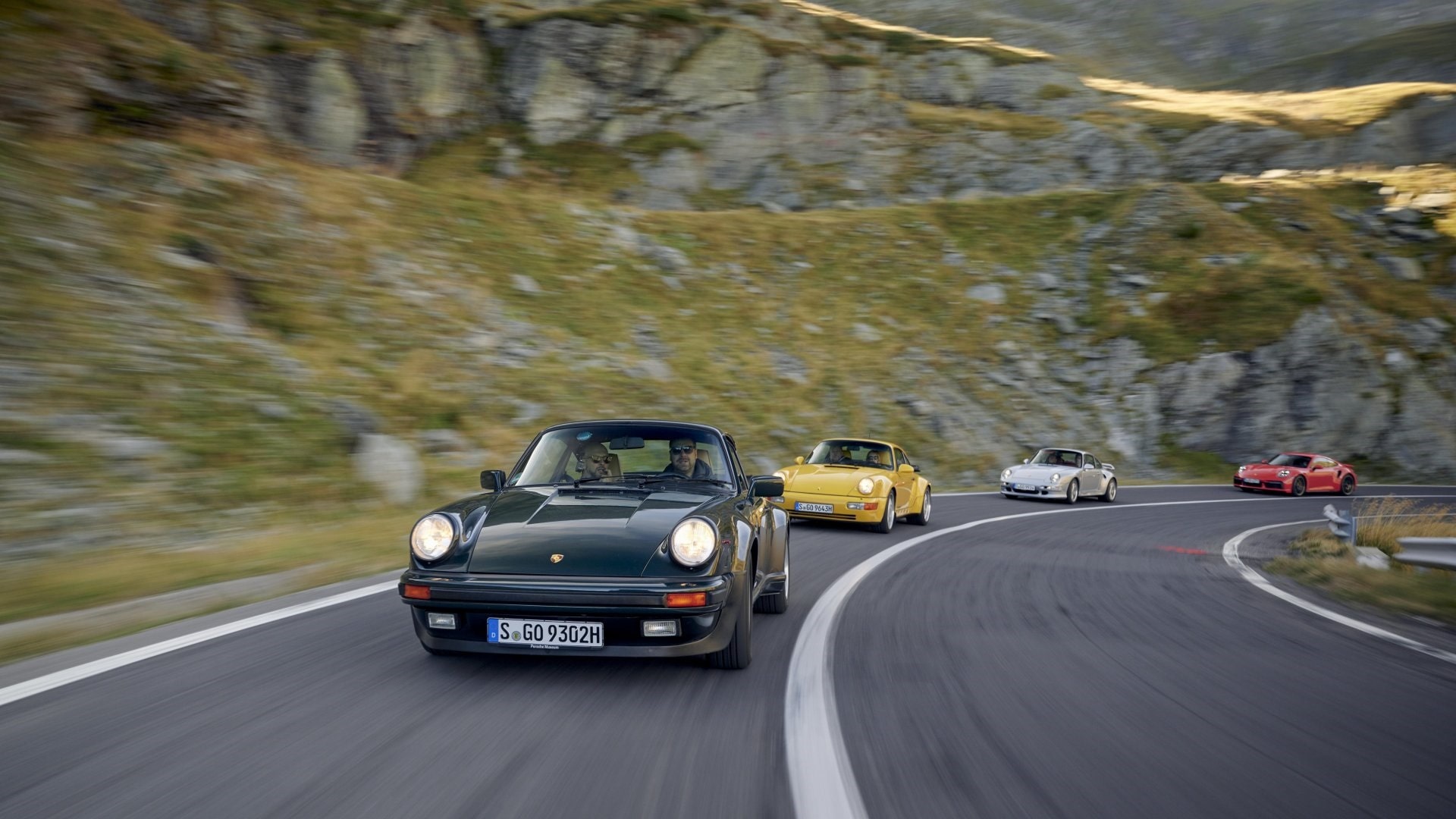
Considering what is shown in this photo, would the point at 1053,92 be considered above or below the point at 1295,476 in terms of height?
above

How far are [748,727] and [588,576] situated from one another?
102 centimetres

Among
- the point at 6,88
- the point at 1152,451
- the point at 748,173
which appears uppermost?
the point at 748,173

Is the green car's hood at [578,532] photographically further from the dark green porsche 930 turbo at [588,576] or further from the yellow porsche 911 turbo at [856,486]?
the yellow porsche 911 turbo at [856,486]

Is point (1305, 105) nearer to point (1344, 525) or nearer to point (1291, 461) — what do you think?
point (1291, 461)

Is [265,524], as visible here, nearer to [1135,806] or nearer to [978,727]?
[978,727]

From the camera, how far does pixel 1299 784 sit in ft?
11.0

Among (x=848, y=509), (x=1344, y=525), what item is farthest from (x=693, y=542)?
(x=1344, y=525)

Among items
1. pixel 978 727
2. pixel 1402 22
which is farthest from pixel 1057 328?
pixel 1402 22

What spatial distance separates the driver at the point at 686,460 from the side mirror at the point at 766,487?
32cm

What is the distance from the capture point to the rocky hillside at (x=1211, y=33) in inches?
3108

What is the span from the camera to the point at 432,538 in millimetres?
4637

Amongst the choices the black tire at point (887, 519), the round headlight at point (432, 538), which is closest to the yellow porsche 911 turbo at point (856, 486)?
the black tire at point (887, 519)

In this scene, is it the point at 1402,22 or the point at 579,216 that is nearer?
the point at 579,216

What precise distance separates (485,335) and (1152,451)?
20813 millimetres
